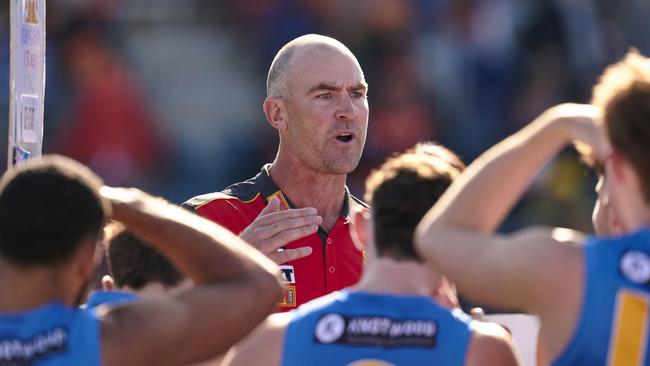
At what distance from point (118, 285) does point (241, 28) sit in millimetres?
9882

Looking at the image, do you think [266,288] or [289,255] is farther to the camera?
[289,255]

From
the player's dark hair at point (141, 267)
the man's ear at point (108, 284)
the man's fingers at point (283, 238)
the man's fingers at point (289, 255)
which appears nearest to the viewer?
the player's dark hair at point (141, 267)

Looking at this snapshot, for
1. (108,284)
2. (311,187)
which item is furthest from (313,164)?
(108,284)

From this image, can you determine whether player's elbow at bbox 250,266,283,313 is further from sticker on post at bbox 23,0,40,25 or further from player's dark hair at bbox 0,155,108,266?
sticker on post at bbox 23,0,40,25

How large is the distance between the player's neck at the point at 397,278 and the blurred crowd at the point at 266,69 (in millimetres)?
7935

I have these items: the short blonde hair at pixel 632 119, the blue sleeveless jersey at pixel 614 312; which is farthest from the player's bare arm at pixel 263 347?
the short blonde hair at pixel 632 119

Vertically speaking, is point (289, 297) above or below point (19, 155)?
below

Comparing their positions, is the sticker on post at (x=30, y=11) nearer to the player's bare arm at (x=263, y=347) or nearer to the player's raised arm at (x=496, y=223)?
the player's bare arm at (x=263, y=347)

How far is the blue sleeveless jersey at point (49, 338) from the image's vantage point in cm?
345

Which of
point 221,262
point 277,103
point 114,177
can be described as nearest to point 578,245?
point 221,262

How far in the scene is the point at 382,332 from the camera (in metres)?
3.77

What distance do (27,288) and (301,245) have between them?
286 cm

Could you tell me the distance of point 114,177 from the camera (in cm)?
1204

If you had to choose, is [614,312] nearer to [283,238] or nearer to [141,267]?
[141,267]
